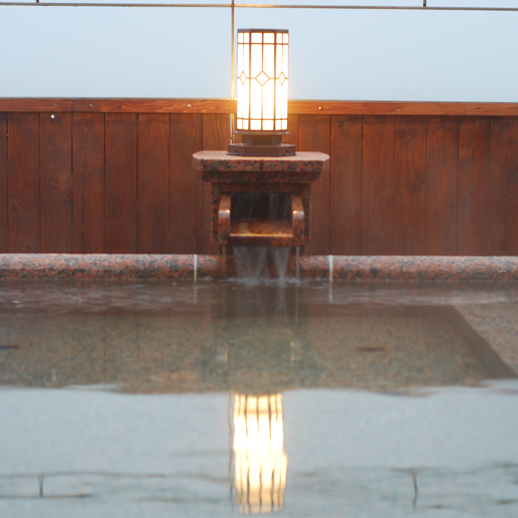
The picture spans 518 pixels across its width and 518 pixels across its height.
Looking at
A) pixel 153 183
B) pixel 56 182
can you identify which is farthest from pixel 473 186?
pixel 56 182

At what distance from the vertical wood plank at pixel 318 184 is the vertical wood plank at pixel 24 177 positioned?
4.74 ft

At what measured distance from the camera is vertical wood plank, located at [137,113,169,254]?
4.16 meters

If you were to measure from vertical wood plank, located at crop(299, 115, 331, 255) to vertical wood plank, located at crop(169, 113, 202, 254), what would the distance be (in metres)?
0.57

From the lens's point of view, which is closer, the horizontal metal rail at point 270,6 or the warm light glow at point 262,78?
the warm light glow at point 262,78

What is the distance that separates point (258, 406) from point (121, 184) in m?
2.57

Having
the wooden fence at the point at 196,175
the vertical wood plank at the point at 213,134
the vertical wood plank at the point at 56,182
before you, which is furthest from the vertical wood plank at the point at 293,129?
the vertical wood plank at the point at 56,182

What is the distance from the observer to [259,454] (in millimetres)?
1566

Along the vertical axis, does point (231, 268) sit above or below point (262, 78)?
below

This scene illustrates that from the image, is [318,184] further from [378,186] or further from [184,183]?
[184,183]

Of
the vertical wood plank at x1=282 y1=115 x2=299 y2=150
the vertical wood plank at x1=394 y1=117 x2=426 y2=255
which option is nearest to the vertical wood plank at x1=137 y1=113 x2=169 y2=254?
the vertical wood plank at x1=282 y1=115 x2=299 y2=150

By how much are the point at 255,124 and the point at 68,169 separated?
45.4 inches

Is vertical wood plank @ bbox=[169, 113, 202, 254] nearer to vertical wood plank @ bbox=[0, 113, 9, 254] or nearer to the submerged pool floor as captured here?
vertical wood plank @ bbox=[0, 113, 9, 254]

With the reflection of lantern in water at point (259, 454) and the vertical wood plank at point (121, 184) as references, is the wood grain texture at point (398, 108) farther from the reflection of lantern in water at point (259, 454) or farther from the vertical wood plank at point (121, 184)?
the reflection of lantern in water at point (259, 454)

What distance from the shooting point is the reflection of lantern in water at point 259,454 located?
4.49 feet
